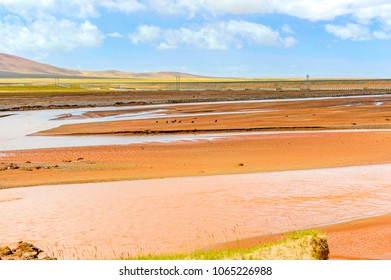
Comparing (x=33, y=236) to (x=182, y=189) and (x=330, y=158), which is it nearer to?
(x=182, y=189)

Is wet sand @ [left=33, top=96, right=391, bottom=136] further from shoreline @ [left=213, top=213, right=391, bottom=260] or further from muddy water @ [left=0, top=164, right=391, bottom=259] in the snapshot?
shoreline @ [left=213, top=213, right=391, bottom=260]

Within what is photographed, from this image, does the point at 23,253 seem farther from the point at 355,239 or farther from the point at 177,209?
the point at 355,239

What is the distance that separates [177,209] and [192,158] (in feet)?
28.1

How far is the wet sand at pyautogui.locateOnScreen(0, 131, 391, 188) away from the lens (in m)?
18.8

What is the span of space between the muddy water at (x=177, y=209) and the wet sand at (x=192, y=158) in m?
1.54

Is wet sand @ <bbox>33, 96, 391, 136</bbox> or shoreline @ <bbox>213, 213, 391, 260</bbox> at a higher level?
shoreline @ <bbox>213, 213, 391, 260</bbox>

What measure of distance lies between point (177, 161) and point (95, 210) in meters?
7.97

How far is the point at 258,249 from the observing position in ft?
30.1

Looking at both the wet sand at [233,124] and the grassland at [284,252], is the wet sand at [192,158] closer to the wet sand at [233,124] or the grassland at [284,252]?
the wet sand at [233,124]

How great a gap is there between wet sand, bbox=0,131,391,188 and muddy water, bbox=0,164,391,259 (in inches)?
60.5

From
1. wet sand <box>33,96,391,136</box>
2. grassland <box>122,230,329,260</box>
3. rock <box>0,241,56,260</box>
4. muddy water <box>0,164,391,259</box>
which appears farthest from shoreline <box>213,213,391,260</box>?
wet sand <box>33,96,391,136</box>

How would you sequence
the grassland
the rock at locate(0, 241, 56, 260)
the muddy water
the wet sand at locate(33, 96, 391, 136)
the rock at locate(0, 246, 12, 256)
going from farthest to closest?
the wet sand at locate(33, 96, 391, 136) < the muddy water < the rock at locate(0, 246, 12, 256) < the rock at locate(0, 241, 56, 260) < the grassland
